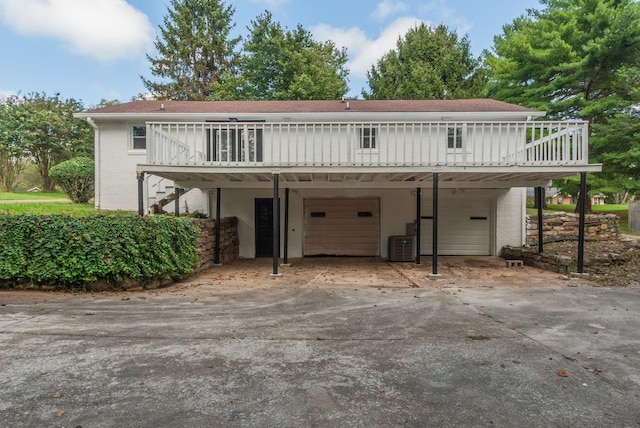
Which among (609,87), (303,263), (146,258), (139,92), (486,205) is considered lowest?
(303,263)

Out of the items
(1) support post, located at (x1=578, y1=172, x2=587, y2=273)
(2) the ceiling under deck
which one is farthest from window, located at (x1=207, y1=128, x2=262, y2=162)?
(1) support post, located at (x1=578, y1=172, x2=587, y2=273)

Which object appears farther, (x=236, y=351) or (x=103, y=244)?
(x=103, y=244)

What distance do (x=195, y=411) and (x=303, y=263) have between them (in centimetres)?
807

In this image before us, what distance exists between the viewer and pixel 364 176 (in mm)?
8977

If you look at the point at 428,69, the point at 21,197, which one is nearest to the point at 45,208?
the point at 21,197

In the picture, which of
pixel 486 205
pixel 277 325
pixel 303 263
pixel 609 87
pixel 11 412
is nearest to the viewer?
pixel 11 412

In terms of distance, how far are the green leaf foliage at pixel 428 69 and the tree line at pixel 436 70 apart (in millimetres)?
81

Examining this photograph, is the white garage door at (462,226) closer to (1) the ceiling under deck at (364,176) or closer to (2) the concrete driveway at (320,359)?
(1) the ceiling under deck at (364,176)

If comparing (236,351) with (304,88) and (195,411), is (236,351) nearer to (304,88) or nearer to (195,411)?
(195,411)

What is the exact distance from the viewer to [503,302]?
586 cm

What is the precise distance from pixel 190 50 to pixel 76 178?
18927mm

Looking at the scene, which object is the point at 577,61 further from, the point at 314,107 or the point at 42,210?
the point at 42,210

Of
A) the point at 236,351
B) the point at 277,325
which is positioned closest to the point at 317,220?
the point at 277,325

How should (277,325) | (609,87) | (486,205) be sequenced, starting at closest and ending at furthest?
(277,325) < (486,205) < (609,87)
